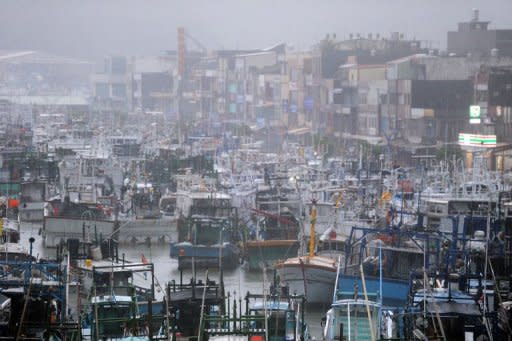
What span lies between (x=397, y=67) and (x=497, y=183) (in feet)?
55.2

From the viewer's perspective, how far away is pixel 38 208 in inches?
763

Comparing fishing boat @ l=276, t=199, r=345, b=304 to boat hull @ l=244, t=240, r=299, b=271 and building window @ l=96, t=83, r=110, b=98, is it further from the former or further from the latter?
building window @ l=96, t=83, r=110, b=98

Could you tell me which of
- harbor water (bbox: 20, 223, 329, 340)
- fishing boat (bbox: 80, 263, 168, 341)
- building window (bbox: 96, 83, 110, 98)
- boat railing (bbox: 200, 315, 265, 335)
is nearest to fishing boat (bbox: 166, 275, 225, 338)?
fishing boat (bbox: 80, 263, 168, 341)

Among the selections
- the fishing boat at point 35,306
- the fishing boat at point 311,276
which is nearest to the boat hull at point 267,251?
the fishing boat at point 311,276

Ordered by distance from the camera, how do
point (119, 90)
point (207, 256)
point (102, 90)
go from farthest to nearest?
point (102, 90) < point (119, 90) < point (207, 256)

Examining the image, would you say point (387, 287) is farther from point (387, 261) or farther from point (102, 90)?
point (102, 90)

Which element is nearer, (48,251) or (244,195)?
(48,251)

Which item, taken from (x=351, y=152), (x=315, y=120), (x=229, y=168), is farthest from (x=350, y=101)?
(x=229, y=168)

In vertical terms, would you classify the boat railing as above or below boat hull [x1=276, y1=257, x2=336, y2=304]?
above

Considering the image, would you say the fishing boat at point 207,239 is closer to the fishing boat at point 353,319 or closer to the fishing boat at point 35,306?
the fishing boat at point 35,306

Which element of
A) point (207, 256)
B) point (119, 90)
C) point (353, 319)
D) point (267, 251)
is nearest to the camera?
point (353, 319)

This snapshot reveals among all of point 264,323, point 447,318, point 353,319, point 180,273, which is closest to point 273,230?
point 180,273

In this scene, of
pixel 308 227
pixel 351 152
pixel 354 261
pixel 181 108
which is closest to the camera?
pixel 354 261

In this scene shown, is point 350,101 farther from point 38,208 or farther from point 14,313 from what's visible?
point 14,313
